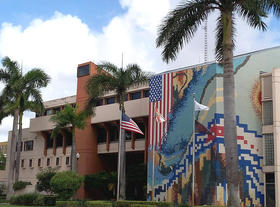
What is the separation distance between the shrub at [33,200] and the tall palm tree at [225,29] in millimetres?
21648

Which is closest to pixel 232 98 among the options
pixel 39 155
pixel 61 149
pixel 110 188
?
pixel 110 188

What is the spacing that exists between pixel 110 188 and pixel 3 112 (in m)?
16.3

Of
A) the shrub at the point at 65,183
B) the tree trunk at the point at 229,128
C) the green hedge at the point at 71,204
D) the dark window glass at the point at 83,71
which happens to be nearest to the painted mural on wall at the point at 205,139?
the green hedge at the point at 71,204

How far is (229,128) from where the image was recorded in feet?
66.2

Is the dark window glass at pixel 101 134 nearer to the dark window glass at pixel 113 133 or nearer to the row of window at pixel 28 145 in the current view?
the dark window glass at pixel 113 133

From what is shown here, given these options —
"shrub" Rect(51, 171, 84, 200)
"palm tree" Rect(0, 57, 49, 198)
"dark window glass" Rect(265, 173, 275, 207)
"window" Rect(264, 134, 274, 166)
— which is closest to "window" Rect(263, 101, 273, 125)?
"window" Rect(264, 134, 274, 166)

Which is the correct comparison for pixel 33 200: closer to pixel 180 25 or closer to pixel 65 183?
pixel 65 183

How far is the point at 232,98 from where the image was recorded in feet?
67.7

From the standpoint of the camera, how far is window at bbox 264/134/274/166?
33406 millimetres

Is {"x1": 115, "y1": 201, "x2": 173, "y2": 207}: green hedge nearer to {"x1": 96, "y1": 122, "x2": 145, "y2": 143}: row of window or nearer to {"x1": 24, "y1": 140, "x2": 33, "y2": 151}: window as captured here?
{"x1": 96, "y1": 122, "x2": 145, "y2": 143}: row of window

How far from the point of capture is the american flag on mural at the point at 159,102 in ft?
125

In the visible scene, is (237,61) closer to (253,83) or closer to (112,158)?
(253,83)

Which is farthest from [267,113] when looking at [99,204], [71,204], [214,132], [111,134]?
[111,134]

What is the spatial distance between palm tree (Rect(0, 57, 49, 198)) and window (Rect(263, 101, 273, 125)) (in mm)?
24304
